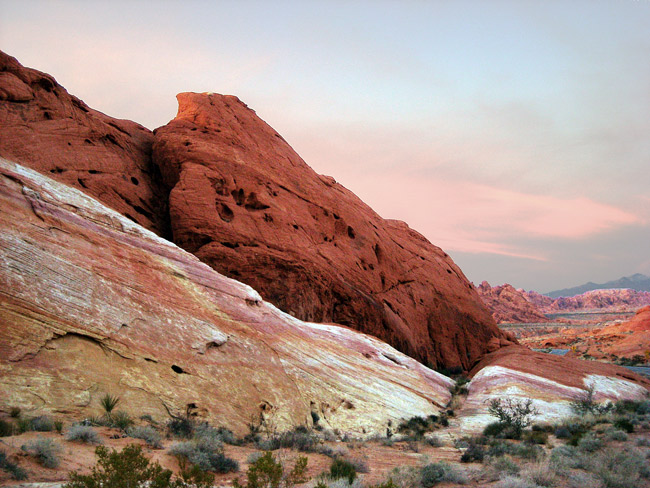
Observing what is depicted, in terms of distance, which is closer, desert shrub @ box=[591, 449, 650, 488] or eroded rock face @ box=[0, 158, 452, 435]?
desert shrub @ box=[591, 449, 650, 488]

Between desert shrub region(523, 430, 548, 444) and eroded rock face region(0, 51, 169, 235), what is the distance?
1624 cm

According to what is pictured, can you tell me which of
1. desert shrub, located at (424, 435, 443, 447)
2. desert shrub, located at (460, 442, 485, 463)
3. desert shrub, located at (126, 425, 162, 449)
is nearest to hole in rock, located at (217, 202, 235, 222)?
A: desert shrub, located at (424, 435, 443, 447)

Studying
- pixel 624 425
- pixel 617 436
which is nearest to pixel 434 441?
pixel 617 436

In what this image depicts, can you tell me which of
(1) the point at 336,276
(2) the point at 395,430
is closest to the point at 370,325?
(1) the point at 336,276

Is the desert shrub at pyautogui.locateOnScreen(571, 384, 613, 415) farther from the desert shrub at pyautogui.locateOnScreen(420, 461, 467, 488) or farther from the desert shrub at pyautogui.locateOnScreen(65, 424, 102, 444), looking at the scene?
the desert shrub at pyautogui.locateOnScreen(65, 424, 102, 444)

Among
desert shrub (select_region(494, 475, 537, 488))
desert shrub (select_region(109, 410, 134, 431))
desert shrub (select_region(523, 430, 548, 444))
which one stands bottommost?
desert shrub (select_region(109, 410, 134, 431))

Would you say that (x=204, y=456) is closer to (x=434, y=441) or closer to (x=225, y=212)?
(x=434, y=441)

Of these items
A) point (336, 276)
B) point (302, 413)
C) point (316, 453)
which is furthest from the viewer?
point (336, 276)

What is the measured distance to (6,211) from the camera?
11906 millimetres

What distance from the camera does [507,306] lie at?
116188 millimetres

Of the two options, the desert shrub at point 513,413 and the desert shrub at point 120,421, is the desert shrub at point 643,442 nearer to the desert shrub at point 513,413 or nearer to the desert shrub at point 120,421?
the desert shrub at point 513,413

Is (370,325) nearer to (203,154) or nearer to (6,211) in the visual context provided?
(203,154)

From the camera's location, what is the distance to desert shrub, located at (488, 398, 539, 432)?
48.2ft

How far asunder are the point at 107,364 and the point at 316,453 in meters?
5.33
